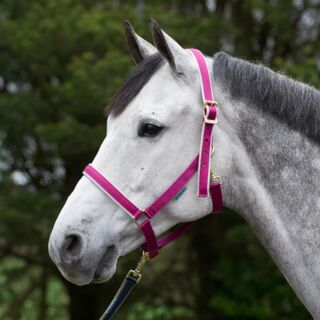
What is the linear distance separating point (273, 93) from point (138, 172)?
593mm

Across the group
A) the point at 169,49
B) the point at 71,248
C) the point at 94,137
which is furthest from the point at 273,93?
the point at 94,137

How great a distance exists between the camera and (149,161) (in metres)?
2.17

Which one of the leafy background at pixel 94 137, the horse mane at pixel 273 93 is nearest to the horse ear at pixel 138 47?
the horse mane at pixel 273 93

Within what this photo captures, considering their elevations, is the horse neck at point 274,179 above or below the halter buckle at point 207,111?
below

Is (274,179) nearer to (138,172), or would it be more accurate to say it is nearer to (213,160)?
(213,160)

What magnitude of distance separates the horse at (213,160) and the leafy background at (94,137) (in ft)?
11.5

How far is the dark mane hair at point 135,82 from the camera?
2246mm

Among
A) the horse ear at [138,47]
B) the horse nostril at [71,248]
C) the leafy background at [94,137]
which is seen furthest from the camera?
the leafy background at [94,137]

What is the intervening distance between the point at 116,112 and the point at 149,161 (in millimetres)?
239

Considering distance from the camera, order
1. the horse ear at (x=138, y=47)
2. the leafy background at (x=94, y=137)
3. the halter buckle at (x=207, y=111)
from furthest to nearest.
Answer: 1. the leafy background at (x=94, y=137)
2. the horse ear at (x=138, y=47)
3. the halter buckle at (x=207, y=111)

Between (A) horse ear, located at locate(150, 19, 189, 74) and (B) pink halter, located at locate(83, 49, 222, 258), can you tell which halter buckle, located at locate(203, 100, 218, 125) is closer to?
(B) pink halter, located at locate(83, 49, 222, 258)

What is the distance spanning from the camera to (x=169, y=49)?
2.18m

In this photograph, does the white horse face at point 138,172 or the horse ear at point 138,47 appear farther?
the horse ear at point 138,47

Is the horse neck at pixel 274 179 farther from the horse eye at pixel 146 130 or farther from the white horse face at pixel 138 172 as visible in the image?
the horse eye at pixel 146 130
